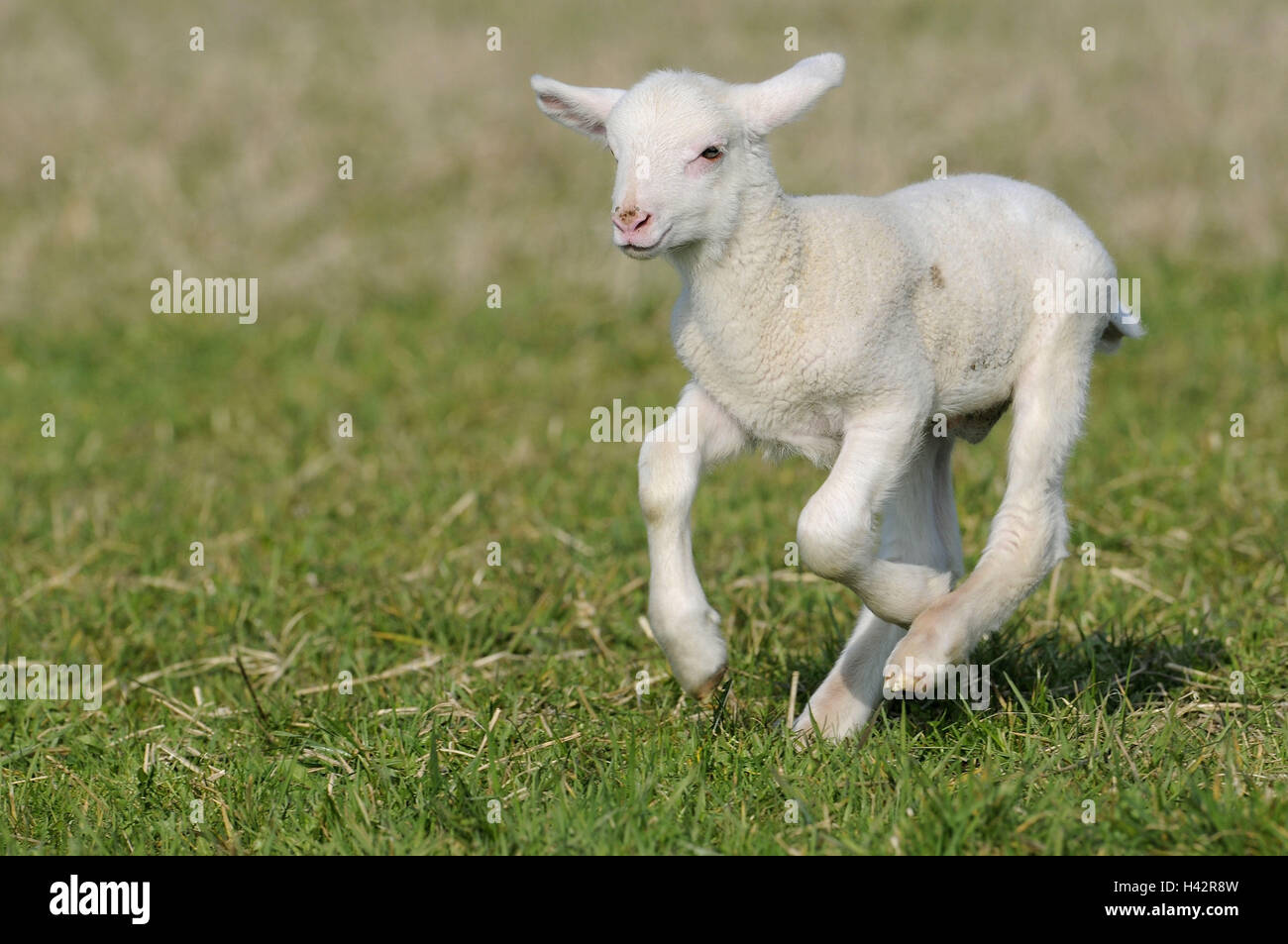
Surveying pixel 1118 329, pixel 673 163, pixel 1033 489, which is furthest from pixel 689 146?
pixel 1118 329

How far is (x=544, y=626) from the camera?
5551mm

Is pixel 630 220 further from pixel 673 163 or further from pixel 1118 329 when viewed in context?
pixel 1118 329

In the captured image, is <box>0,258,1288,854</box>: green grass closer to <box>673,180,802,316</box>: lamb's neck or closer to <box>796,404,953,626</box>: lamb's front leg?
<box>796,404,953,626</box>: lamb's front leg

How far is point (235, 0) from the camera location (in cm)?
1739

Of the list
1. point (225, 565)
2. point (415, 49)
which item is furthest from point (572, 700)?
point (415, 49)

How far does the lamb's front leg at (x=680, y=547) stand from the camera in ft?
13.0

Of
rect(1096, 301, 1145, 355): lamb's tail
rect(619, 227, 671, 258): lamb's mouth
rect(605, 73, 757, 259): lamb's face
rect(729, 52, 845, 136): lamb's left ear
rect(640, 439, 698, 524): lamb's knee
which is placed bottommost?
rect(640, 439, 698, 524): lamb's knee

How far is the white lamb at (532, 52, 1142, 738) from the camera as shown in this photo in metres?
3.78

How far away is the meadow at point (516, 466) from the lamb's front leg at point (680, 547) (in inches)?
9.7

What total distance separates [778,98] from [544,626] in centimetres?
228

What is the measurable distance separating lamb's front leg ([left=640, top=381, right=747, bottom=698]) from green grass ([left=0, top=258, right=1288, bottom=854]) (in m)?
0.26

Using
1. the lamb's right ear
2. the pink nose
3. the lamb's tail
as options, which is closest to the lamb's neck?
the pink nose
